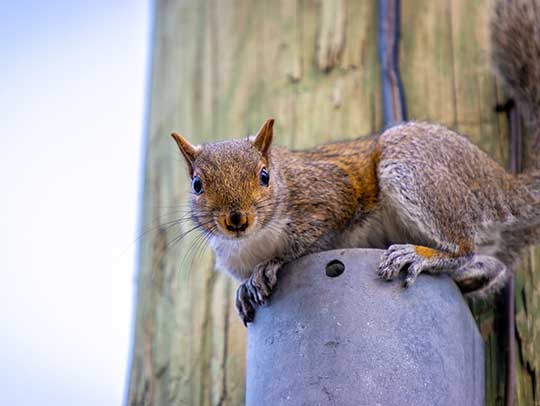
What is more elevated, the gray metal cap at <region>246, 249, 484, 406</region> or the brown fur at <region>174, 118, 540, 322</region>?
the brown fur at <region>174, 118, 540, 322</region>

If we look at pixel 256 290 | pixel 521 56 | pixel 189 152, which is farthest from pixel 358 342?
pixel 521 56

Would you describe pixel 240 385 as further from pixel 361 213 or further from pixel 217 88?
pixel 217 88

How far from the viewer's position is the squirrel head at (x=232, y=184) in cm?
199

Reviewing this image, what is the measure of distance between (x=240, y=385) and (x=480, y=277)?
640mm

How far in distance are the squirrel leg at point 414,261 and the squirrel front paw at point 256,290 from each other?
Result: 0.85ft

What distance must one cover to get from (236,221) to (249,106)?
1.87ft

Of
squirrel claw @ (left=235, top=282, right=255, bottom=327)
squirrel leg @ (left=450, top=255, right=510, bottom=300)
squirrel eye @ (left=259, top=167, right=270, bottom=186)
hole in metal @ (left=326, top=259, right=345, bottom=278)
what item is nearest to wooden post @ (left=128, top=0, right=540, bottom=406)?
squirrel leg @ (left=450, top=255, right=510, bottom=300)

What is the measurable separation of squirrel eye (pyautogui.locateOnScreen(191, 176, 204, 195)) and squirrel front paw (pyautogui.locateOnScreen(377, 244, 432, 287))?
496mm

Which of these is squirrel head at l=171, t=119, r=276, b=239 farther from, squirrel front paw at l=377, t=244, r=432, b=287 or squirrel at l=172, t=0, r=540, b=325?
squirrel front paw at l=377, t=244, r=432, b=287

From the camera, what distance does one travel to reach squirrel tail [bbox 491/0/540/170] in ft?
7.52

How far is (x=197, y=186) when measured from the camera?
210 centimetres

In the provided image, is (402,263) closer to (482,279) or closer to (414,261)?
(414,261)

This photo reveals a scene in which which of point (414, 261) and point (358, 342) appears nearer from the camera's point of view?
point (358, 342)

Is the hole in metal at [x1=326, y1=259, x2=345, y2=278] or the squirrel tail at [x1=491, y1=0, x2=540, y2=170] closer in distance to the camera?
A: the hole in metal at [x1=326, y1=259, x2=345, y2=278]
